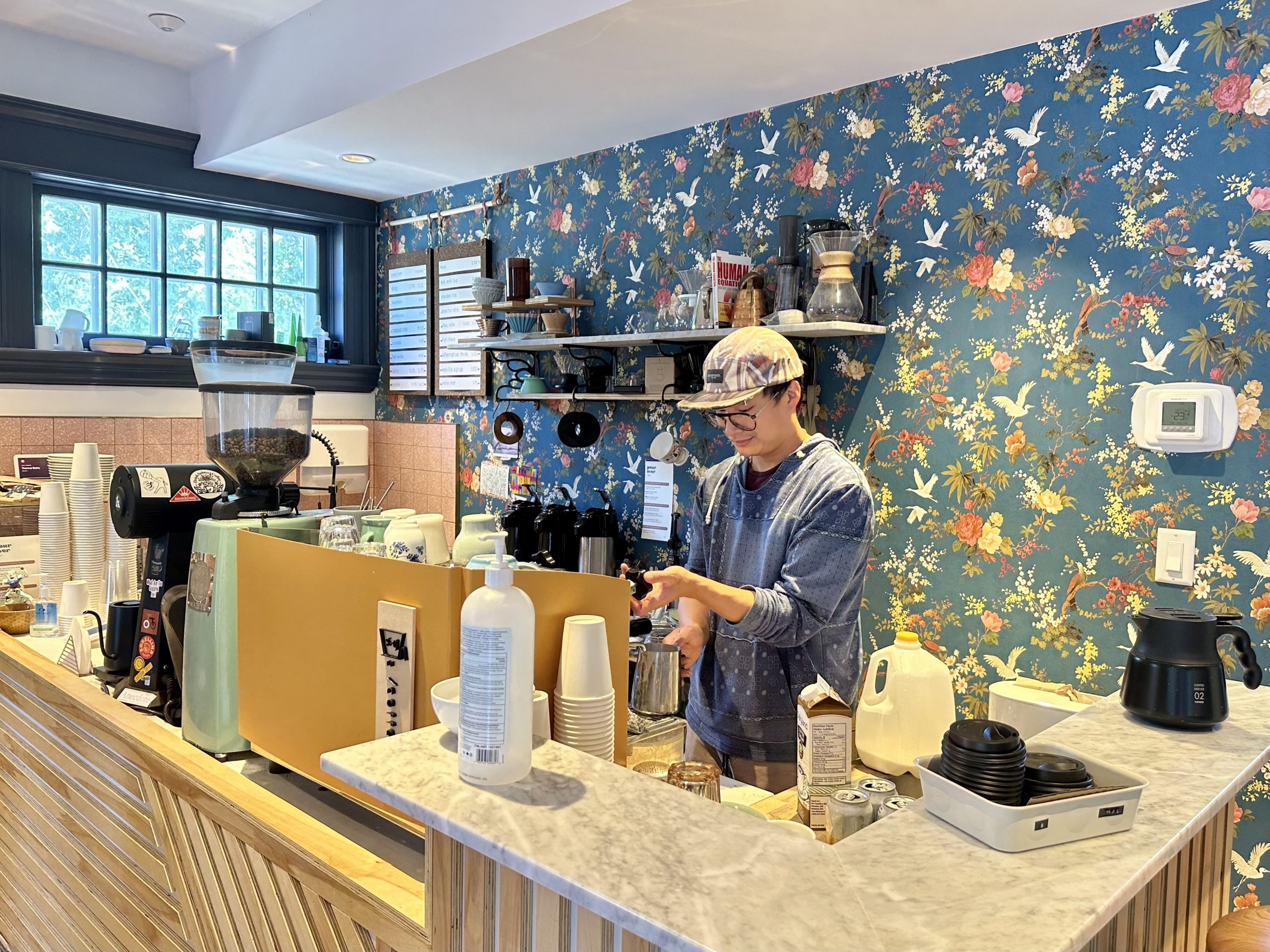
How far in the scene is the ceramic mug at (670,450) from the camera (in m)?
3.69

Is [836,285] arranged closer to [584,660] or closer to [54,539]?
[584,660]

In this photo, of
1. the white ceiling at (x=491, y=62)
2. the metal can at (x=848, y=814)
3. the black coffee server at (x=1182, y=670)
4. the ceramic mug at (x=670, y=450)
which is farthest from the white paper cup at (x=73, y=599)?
the black coffee server at (x=1182, y=670)

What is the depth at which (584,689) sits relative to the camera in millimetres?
1201

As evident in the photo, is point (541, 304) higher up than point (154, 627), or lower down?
higher up

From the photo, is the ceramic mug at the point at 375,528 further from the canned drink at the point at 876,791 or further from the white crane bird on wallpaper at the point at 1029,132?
the white crane bird on wallpaper at the point at 1029,132

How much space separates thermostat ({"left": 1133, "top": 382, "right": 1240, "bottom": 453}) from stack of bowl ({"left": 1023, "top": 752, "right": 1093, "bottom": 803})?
5.69 ft

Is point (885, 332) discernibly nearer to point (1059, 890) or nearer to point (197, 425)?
→ point (1059, 890)

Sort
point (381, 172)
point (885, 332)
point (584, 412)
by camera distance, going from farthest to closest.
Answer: point (381, 172) < point (584, 412) < point (885, 332)

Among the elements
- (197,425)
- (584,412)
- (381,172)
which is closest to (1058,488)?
(584,412)

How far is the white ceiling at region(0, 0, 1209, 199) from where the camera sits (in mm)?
2598

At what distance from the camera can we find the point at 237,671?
1568mm

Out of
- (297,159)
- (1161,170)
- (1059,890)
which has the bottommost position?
(1059,890)

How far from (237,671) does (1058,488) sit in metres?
2.18

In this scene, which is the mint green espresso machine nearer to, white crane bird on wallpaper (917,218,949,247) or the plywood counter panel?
the plywood counter panel
